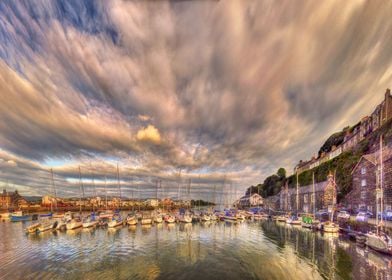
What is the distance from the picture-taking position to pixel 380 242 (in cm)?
3078

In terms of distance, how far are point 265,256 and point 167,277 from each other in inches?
629

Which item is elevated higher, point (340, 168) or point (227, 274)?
point (340, 168)

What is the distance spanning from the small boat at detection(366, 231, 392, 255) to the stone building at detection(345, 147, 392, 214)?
17167mm

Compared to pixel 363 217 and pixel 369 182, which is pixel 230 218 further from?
pixel 369 182

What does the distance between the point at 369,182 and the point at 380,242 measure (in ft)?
98.7

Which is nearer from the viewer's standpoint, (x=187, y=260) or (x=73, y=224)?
(x=187, y=260)

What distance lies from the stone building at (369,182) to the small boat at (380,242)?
1717cm

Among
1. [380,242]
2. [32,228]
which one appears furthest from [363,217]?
[32,228]

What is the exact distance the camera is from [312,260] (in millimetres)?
27828

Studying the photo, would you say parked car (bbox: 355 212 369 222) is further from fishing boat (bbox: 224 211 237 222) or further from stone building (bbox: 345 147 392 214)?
fishing boat (bbox: 224 211 237 222)

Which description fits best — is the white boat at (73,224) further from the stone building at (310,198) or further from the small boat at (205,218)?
the stone building at (310,198)

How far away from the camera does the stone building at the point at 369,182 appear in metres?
46.8

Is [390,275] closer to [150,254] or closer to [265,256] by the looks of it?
[265,256]

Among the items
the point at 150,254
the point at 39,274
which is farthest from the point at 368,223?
the point at 39,274
